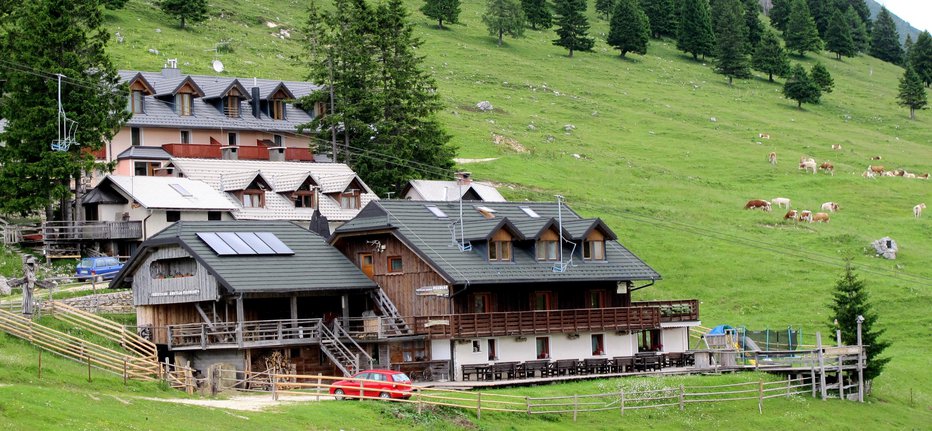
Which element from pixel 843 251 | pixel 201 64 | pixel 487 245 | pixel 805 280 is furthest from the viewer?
pixel 201 64

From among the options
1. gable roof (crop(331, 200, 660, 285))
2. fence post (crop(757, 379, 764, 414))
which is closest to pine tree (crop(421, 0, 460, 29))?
gable roof (crop(331, 200, 660, 285))

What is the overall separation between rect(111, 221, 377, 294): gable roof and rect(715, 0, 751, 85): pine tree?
120297 millimetres

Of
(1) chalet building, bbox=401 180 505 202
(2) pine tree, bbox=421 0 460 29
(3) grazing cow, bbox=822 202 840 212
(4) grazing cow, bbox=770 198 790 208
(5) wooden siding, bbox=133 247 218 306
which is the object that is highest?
(2) pine tree, bbox=421 0 460 29

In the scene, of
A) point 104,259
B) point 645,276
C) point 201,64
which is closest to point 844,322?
point 645,276

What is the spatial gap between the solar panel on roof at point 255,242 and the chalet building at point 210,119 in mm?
30198

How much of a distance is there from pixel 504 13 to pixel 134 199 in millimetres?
106958

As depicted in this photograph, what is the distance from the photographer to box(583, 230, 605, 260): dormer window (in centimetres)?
6706

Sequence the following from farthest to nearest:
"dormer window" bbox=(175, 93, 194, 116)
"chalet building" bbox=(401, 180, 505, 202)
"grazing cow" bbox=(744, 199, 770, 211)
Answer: "grazing cow" bbox=(744, 199, 770, 211), "dormer window" bbox=(175, 93, 194, 116), "chalet building" bbox=(401, 180, 505, 202)

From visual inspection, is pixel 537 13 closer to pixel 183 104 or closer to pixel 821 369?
pixel 183 104

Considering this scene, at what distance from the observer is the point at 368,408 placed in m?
47.7

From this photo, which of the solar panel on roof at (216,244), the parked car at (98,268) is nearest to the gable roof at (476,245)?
the solar panel on roof at (216,244)

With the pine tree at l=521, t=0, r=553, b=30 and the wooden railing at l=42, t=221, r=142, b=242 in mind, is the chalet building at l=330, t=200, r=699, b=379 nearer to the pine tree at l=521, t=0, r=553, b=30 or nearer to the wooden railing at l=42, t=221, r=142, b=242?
the wooden railing at l=42, t=221, r=142, b=242

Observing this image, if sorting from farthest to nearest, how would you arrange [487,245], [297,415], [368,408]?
[487,245], [368,408], [297,415]

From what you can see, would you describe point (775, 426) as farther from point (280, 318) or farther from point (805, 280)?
point (805, 280)
